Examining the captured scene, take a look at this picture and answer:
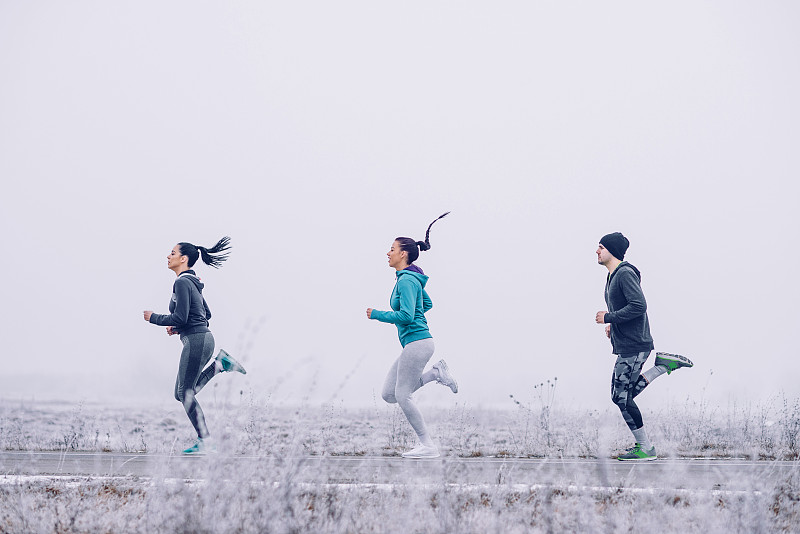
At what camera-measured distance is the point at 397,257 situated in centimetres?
872

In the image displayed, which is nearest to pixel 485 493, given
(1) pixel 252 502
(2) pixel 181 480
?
(1) pixel 252 502

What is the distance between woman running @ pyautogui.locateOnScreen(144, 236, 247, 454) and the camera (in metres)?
8.95

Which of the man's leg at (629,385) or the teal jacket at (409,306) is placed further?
the man's leg at (629,385)

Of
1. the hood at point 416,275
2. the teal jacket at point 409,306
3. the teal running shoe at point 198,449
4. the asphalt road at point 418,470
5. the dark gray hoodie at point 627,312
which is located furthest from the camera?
the teal running shoe at point 198,449

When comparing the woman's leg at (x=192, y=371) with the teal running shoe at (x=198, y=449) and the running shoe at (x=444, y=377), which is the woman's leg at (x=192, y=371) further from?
the running shoe at (x=444, y=377)

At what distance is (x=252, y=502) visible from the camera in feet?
17.4

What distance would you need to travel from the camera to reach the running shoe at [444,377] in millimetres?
8836

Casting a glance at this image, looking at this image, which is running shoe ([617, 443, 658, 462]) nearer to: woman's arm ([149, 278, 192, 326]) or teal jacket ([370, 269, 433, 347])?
teal jacket ([370, 269, 433, 347])

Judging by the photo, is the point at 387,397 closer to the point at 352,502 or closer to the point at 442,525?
the point at 352,502

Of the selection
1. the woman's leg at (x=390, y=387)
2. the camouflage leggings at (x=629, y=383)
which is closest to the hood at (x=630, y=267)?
the camouflage leggings at (x=629, y=383)

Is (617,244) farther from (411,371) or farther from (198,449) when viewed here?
(198,449)

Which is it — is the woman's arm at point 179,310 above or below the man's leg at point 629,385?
above

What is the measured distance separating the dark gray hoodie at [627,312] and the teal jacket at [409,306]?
2056 millimetres

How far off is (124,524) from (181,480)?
0.54 m
